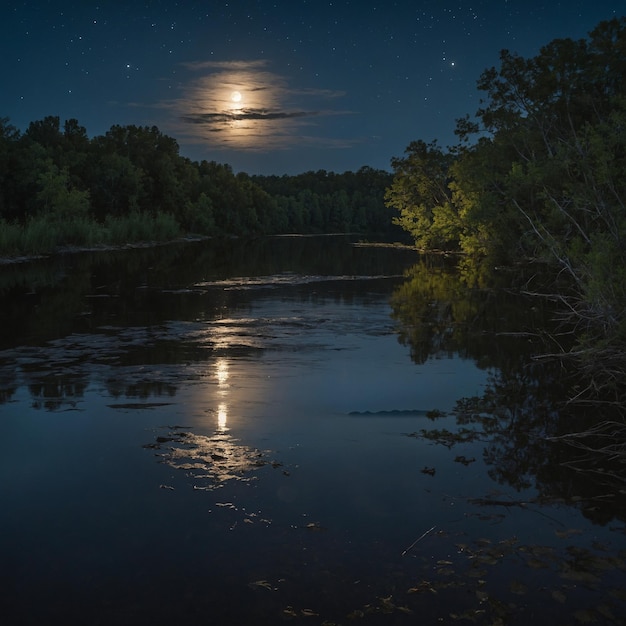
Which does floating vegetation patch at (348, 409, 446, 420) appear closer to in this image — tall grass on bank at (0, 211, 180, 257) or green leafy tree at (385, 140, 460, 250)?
tall grass on bank at (0, 211, 180, 257)

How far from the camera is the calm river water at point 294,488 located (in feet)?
22.2

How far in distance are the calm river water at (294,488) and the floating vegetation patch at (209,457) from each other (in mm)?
44

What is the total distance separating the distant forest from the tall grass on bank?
10 centimetres

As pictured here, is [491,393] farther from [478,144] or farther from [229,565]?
[478,144]

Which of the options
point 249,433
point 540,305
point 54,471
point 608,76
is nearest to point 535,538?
point 249,433

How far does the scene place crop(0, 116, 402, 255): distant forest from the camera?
73.9 metres

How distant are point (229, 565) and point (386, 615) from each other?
1744mm

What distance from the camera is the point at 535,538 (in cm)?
798

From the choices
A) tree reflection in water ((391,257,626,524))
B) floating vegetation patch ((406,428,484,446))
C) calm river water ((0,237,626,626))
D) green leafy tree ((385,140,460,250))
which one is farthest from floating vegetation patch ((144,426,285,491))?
green leafy tree ((385,140,460,250))

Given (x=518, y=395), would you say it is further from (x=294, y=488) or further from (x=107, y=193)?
(x=107, y=193)

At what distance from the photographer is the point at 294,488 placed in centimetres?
941

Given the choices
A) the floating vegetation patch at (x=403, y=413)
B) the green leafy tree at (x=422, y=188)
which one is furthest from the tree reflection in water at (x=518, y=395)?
the green leafy tree at (x=422, y=188)

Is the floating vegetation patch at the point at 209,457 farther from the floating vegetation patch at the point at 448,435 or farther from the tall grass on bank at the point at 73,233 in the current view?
the tall grass on bank at the point at 73,233

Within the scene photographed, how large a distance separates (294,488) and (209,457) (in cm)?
166
